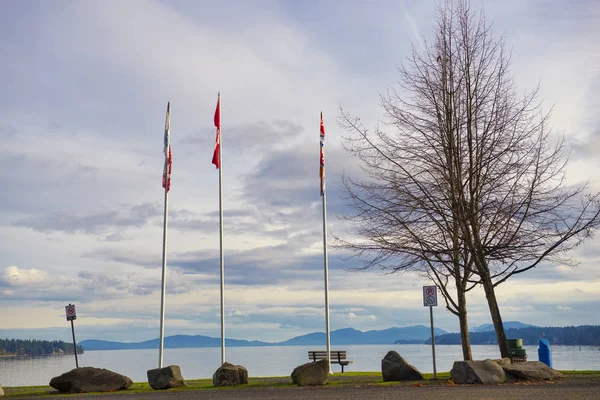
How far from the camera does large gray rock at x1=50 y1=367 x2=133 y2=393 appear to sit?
22.5 m

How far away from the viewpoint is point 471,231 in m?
24.7

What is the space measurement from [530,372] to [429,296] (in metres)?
3.74

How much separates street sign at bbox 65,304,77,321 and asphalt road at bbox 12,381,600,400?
299 inches

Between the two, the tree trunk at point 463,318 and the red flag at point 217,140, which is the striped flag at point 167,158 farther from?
the tree trunk at point 463,318

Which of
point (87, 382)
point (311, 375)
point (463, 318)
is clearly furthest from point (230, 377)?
point (463, 318)

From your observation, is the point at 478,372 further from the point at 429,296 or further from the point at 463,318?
the point at 463,318

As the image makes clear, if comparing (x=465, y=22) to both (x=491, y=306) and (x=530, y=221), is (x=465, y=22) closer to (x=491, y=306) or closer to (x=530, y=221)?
(x=530, y=221)

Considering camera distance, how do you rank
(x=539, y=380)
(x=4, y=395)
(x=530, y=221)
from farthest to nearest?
(x=530, y=221), (x=4, y=395), (x=539, y=380)

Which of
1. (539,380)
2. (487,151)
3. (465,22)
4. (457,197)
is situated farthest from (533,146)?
(539,380)

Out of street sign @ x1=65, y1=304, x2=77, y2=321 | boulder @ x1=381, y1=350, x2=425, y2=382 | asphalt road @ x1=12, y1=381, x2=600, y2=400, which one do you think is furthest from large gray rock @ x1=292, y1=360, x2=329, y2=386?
street sign @ x1=65, y1=304, x2=77, y2=321

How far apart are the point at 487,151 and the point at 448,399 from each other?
11125 mm

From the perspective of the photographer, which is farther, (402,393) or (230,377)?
(230,377)

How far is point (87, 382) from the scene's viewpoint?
74.2 ft

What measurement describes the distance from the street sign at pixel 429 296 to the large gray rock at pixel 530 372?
9.45 feet
